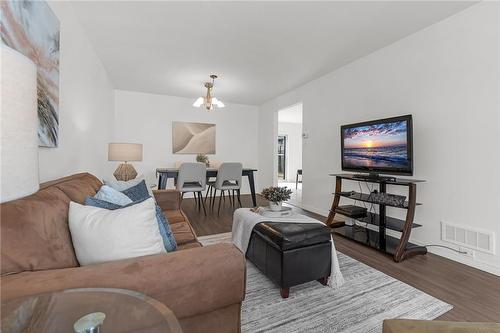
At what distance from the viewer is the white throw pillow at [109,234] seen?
36.6 inches

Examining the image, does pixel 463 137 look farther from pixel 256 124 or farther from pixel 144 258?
pixel 256 124

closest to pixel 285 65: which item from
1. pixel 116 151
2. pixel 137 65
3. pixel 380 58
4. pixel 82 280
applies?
pixel 380 58

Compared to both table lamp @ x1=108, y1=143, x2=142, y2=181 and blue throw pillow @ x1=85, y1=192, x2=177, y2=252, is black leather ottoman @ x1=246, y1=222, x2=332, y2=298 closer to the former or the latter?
blue throw pillow @ x1=85, y1=192, x2=177, y2=252

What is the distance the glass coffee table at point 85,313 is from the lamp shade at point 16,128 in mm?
351

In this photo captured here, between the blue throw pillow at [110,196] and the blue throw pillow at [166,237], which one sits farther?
the blue throw pillow at [110,196]

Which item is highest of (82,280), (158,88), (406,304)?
(158,88)

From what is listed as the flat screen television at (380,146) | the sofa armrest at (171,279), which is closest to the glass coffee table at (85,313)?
the sofa armrest at (171,279)

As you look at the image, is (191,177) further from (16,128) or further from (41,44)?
(16,128)

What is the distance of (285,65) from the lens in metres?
3.65

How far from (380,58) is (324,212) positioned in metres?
2.41

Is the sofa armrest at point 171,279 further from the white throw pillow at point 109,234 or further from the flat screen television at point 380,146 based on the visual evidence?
the flat screen television at point 380,146

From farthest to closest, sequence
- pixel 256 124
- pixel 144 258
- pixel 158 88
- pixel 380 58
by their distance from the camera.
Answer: pixel 256 124 < pixel 158 88 < pixel 380 58 < pixel 144 258

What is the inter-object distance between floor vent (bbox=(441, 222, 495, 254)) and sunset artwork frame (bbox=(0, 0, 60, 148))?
357 centimetres

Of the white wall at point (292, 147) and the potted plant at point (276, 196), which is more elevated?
the white wall at point (292, 147)
